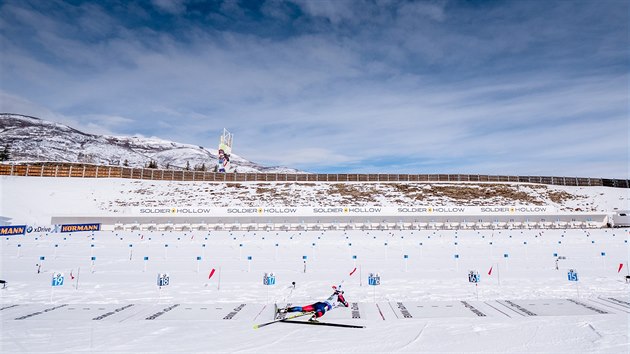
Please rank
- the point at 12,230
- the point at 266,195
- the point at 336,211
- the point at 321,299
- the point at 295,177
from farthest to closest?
the point at 295,177 → the point at 266,195 → the point at 336,211 → the point at 12,230 → the point at 321,299

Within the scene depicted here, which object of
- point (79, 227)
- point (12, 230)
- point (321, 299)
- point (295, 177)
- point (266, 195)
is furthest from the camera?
point (295, 177)

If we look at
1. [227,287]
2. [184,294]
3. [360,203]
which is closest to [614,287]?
[227,287]

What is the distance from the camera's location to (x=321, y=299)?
1047 cm

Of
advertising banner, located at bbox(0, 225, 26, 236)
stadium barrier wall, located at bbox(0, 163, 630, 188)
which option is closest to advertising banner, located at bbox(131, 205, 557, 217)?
advertising banner, located at bbox(0, 225, 26, 236)

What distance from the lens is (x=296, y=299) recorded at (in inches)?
411

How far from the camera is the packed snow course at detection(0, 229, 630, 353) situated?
679 centimetres

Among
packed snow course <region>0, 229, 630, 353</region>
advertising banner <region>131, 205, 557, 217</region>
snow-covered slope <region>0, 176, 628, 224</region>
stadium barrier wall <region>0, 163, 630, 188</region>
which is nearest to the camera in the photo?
packed snow course <region>0, 229, 630, 353</region>

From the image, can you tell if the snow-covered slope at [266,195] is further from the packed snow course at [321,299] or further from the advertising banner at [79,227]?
the packed snow course at [321,299]

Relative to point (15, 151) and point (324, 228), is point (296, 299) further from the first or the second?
point (15, 151)

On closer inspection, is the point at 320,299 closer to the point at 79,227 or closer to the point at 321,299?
the point at 321,299

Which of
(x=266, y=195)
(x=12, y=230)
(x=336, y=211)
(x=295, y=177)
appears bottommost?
(x=12, y=230)

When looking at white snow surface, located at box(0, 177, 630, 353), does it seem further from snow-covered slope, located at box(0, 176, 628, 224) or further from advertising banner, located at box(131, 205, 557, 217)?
snow-covered slope, located at box(0, 176, 628, 224)

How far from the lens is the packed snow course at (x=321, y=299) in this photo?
22.3ft

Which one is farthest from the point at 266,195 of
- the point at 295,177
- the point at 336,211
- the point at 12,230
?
the point at 12,230
